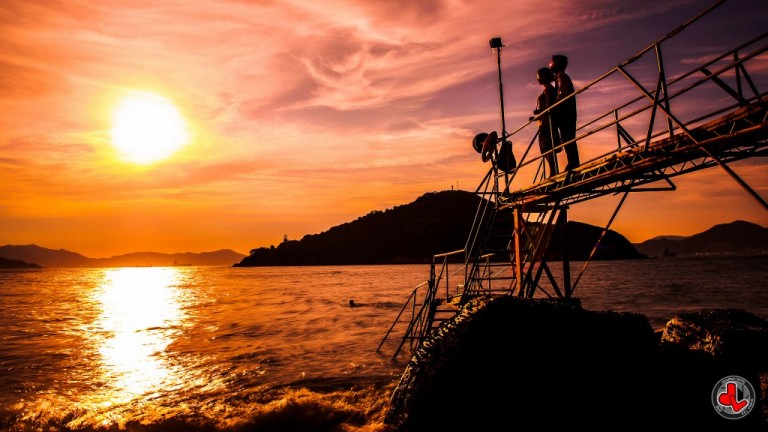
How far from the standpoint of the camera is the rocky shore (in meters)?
5.98

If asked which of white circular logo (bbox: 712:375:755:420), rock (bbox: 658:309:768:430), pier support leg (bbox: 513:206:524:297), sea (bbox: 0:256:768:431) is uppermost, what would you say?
pier support leg (bbox: 513:206:524:297)

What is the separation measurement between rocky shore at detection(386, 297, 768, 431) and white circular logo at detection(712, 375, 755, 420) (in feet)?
0.24

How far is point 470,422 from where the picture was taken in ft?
19.9

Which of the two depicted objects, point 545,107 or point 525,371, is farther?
Result: point 545,107

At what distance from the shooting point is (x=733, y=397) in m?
6.86

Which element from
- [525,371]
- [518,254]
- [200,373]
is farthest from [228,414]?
[518,254]

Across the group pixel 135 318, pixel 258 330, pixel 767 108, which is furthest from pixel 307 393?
pixel 135 318

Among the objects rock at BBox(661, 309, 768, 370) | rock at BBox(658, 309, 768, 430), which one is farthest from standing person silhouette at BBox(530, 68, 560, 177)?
rock at BBox(658, 309, 768, 430)

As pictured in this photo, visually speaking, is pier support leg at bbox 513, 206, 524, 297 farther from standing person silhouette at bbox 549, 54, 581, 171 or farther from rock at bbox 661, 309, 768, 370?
rock at bbox 661, 309, 768, 370

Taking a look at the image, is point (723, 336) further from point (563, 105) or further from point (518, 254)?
point (563, 105)

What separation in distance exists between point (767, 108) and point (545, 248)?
7.44 m

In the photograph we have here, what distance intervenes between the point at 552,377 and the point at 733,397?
3.28m

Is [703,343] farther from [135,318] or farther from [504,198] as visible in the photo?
[135,318]

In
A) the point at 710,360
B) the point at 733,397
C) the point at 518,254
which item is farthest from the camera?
the point at 518,254
